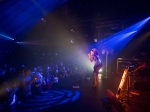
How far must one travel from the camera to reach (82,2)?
8.22 meters

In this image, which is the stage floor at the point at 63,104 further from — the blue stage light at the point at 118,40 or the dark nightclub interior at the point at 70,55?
the blue stage light at the point at 118,40

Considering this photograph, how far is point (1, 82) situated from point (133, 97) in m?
5.25

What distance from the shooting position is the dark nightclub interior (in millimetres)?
Result: 5266

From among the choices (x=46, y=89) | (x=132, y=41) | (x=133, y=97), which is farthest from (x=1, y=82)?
(x=132, y=41)

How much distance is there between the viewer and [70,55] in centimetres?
1554

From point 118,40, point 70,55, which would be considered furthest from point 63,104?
point 118,40

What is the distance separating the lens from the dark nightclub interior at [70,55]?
17.3 ft

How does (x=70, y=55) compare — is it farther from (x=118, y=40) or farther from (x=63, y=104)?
(x=63, y=104)

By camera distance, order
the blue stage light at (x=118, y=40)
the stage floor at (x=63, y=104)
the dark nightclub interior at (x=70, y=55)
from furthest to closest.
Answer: the blue stage light at (x=118, y=40) < the dark nightclub interior at (x=70, y=55) < the stage floor at (x=63, y=104)

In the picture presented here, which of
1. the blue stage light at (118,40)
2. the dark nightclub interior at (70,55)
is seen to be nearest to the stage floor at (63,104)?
the dark nightclub interior at (70,55)

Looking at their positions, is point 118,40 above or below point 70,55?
above

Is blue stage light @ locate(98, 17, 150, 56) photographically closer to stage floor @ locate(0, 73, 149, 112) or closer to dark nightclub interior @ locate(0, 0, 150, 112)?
dark nightclub interior @ locate(0, 0, 150, 112)

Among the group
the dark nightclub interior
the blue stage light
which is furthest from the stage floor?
the blue stage light

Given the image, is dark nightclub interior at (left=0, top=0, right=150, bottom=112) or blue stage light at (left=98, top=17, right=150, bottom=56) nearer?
dark nightclub interior at (left=0, top=0, right=150, bottom=112)
